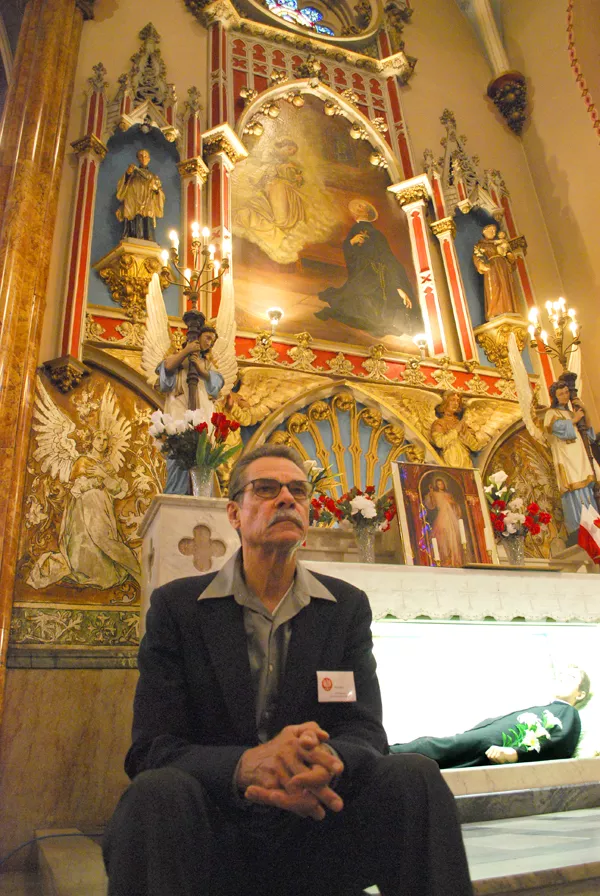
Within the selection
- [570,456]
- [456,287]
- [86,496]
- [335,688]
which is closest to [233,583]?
[335,688]

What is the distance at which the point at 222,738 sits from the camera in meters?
1.63

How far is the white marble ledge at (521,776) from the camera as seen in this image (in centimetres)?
337

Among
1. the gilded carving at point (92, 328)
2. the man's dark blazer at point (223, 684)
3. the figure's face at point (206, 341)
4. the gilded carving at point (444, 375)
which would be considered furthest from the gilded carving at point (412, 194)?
the man's dark blazer at point (223, 684)

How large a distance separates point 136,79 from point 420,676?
21.2 ft

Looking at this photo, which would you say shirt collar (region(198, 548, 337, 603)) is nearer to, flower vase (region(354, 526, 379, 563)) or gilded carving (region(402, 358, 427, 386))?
flower vase (region(354, 526, 379, 563))

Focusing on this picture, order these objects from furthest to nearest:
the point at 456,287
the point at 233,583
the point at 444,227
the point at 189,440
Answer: the point at 444,227 → the point at 456,287 → the point at 189,440 → the point at 233,583

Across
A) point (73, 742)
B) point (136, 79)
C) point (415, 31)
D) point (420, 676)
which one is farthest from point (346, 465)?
point (415, 31)

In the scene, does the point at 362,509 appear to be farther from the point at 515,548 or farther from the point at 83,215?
the point at 83,215

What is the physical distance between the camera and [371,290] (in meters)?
7.71

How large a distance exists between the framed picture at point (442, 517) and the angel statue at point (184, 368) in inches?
56.8

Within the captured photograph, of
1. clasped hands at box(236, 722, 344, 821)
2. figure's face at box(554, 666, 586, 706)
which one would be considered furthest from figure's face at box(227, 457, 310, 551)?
figure's face at box(554, 666, 586, 706)

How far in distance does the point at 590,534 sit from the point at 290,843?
17.4 feet

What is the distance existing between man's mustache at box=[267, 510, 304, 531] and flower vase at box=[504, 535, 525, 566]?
3.67 metres

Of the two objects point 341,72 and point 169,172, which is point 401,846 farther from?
point 341,72
